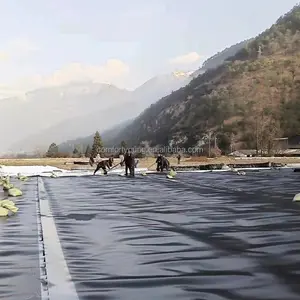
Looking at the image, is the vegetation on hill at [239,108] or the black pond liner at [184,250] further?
the vegetation on hill at [239,108]

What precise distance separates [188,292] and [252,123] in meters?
77.8

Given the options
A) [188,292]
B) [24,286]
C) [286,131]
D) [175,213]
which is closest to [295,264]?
[188,292]

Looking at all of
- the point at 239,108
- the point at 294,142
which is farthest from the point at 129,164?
the point at 239,108

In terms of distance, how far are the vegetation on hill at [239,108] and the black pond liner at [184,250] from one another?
176ft

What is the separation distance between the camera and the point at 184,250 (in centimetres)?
515

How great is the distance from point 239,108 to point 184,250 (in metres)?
80.6

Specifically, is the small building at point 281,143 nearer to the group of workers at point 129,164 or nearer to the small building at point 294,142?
the small building at point 294,142

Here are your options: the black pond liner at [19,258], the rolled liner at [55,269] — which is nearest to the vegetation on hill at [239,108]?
the black pond liner at [19,258]

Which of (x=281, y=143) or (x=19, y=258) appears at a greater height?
(x=281, y=143)

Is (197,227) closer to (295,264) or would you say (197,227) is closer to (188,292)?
(295,264)

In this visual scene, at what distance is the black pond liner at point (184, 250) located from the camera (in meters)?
3.71

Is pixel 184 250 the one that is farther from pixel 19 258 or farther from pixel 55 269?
pixel 19 258

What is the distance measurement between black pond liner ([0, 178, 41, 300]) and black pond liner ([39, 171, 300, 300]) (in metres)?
0.31

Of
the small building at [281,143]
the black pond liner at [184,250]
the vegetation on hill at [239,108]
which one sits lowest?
the black pond liner at [184,250]
